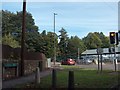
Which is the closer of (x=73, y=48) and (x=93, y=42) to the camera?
(x=73, y=48)

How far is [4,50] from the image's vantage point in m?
24.5

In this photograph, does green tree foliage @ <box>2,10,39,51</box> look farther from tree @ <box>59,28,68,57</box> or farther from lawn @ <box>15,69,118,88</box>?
lawn @ <box>15,69,118,88</box>

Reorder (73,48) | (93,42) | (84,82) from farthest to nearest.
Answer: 1. (93,42)
2. (73,48)
3. (84,82)

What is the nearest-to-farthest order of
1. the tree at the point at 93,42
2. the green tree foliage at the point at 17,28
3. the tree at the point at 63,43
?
the green tree foliage at the point at 17,28 → the tree at the point at 63,43 → the tree at the point at 93,42

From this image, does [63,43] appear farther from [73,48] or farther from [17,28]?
[17,28]

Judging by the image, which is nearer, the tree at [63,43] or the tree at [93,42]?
the tree at [63,43]

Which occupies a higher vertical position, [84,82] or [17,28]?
[17,28]

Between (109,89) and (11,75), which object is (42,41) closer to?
(11,75)

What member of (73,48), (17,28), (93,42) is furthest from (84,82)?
(93,42)

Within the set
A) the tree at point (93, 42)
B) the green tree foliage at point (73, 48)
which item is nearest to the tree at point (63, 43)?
the green tree foliage at point (73, 48)

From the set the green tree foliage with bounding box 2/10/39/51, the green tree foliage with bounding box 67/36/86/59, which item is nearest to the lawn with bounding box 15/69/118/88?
the green tree foliage with bounding box 2/10/39/51

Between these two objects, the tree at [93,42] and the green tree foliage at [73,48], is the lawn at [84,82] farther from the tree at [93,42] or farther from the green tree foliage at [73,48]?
the tree at [93,42]

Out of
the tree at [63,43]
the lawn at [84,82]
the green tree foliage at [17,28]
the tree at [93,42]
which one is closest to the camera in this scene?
the lawn at [84,82]

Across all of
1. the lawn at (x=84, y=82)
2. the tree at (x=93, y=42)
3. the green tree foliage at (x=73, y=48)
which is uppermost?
the tree at (x=93, y=42)
